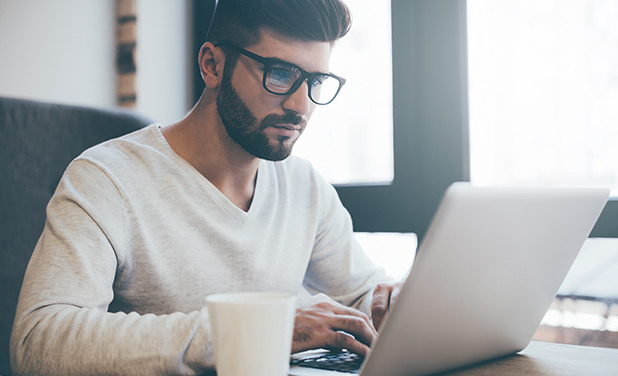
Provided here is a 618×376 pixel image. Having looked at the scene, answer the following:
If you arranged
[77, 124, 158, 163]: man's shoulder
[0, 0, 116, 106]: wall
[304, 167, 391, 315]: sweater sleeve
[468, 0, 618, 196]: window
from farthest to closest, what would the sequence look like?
[0, 0, 116, 106]: wall
[468, 0, 618, 196]: window
[304, 167, 391, 315]: sweater sleeve
[77, 124, 158, 163]: man's shoulder

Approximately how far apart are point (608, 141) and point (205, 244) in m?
1.08

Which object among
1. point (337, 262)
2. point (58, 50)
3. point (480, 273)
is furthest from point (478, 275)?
point (58, 50)

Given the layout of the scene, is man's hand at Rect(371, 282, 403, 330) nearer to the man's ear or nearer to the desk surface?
the desk surface

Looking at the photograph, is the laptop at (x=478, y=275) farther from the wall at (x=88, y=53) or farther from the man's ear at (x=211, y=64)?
the wall at (x=88, y=53)

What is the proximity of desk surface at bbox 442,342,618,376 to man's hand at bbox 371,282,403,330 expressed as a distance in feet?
0.73

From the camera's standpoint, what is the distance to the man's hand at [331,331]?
0.71m

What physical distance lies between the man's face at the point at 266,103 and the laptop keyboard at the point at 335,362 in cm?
51

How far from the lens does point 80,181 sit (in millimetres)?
931

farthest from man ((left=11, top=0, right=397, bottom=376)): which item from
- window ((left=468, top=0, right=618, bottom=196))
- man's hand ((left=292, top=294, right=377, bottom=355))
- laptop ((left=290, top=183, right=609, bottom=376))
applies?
window ((left=468, top=0, right=618, bottom=196))

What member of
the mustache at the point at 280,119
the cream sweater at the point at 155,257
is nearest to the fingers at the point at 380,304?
the cream sweater at the point at 155,257

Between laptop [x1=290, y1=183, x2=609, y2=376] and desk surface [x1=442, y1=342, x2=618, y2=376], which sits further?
desk surface [x1=442, y1=342, x2=618, y2=376]

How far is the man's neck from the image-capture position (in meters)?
1.13

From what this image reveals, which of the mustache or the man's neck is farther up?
the mustache

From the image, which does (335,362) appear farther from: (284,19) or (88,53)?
(88,53)
